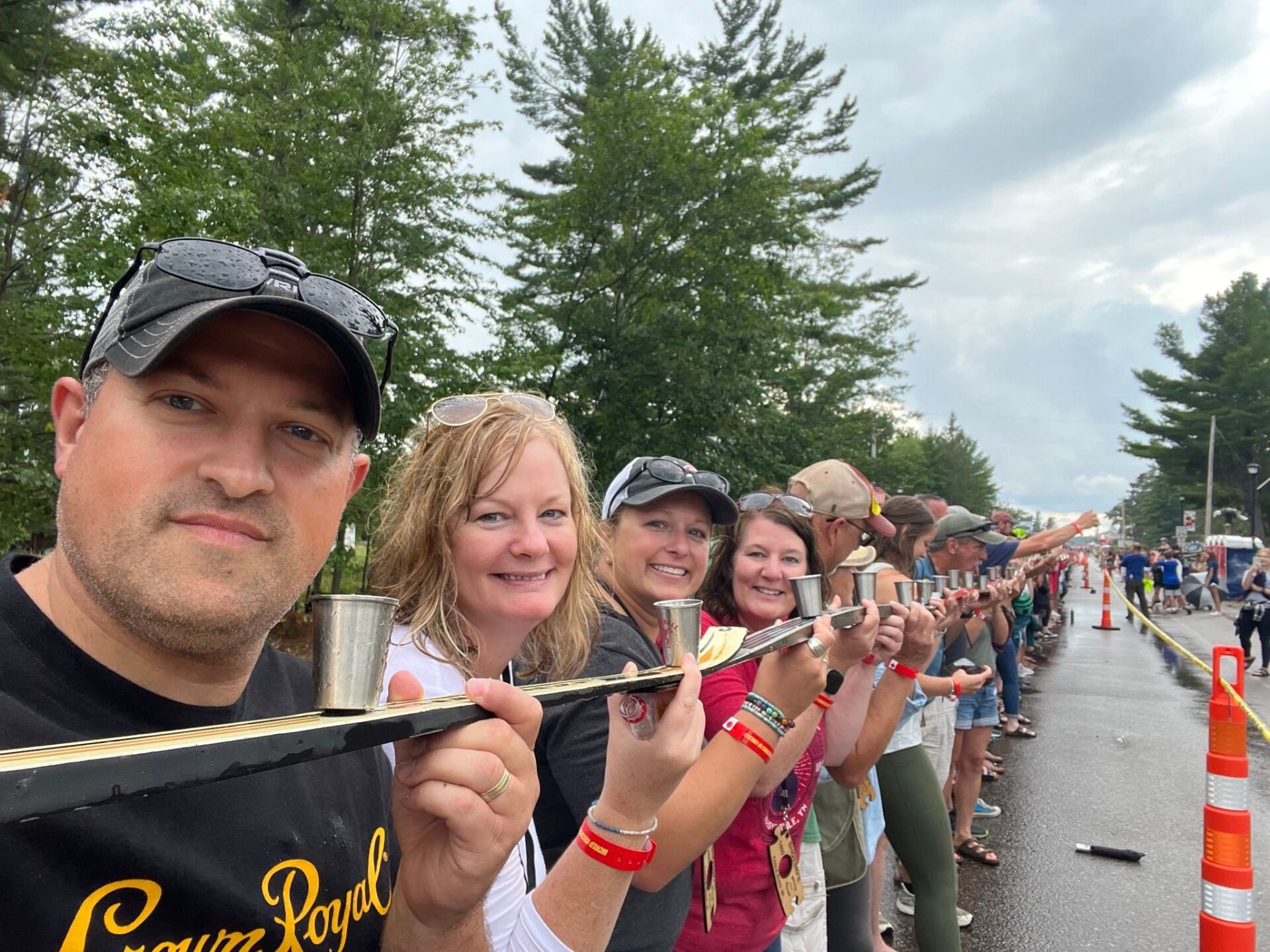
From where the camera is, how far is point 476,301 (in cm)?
1395

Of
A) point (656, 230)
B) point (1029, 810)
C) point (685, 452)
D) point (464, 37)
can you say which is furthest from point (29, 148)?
point (1029, 810)

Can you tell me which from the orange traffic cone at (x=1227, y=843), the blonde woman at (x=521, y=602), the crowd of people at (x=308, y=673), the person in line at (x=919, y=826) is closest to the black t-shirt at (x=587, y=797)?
the crowd of people at (x=308, y=673)

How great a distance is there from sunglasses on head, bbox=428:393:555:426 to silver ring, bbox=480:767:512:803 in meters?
1.12

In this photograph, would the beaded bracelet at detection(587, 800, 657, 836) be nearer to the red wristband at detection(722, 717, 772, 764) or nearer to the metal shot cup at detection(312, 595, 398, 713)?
the red wristband at detection(722, 717, 772, 764)

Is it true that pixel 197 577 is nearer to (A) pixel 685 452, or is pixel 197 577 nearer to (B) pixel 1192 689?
(B) pixel 1192 689

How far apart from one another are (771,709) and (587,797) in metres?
0.56

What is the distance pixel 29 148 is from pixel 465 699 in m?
15.3

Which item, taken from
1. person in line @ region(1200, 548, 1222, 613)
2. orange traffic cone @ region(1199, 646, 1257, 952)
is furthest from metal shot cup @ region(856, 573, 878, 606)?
person in line @ region(1200, 548, 1222, 613)

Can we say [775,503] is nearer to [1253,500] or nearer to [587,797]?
[587,797]

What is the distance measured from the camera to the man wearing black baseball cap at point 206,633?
1.02 metres

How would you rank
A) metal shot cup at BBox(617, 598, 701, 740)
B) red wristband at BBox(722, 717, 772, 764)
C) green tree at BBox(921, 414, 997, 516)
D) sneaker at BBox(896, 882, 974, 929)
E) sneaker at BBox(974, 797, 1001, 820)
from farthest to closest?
green tree at BBox(921, 414, 997, 516) < sneaker at BBox(974, 797, 1001, 820) < sneaker at BBox(896, 882, 974, 929) < red wristband at BBox(722, 717, 772, 764) < metal shot cup at BBox(617, 598, 701, 740)

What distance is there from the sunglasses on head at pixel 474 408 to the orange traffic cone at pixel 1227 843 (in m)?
3.84

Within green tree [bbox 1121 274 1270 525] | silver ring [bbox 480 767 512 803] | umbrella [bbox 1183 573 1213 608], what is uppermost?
green tree [bbox 1121 274 1270 525]

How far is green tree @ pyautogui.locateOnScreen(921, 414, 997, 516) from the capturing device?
78.0 metres
